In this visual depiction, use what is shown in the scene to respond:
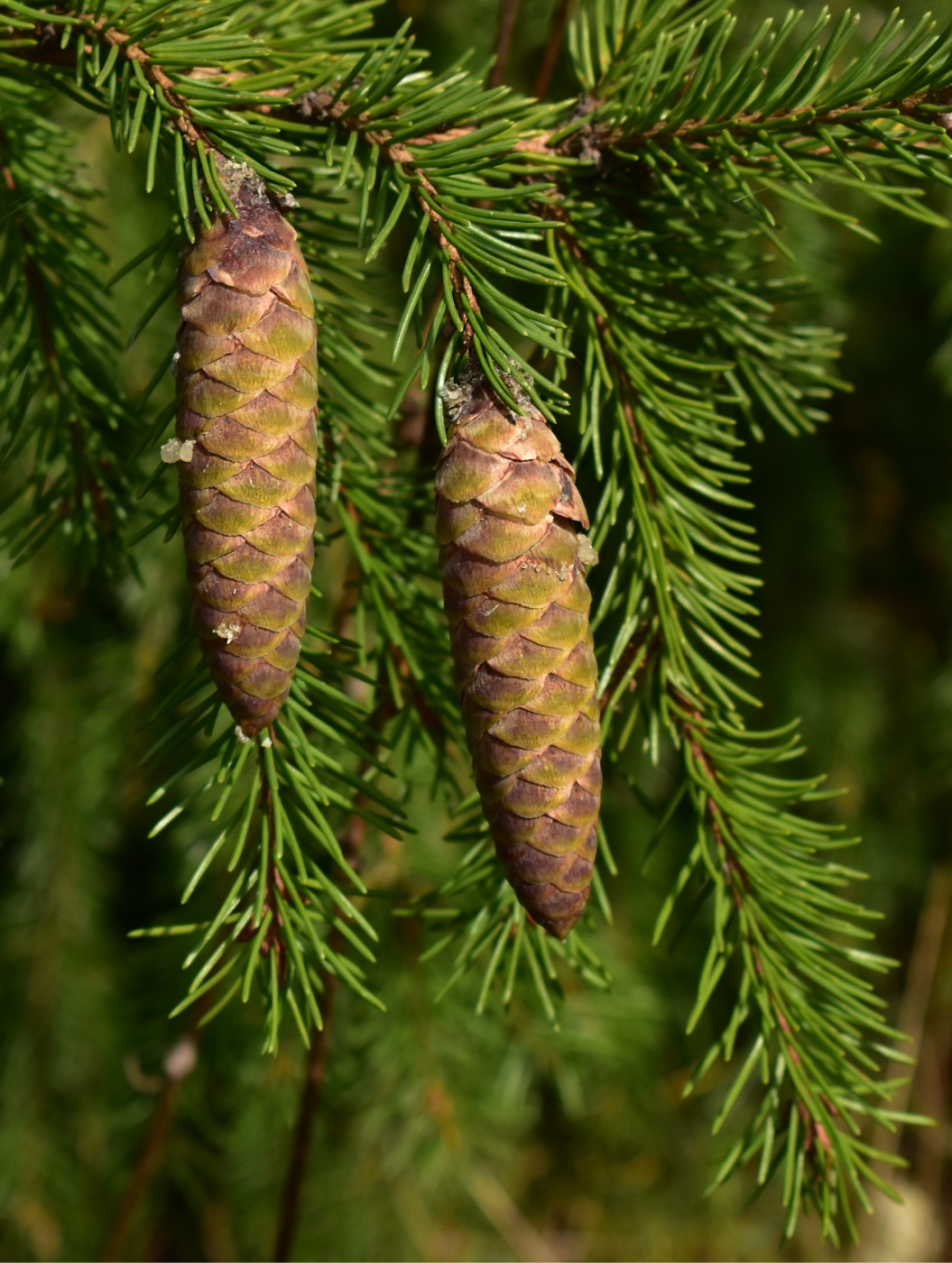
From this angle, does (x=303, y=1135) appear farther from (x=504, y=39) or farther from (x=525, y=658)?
(x=504, y=39)

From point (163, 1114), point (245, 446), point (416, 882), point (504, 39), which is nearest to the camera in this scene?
point (245, 446)

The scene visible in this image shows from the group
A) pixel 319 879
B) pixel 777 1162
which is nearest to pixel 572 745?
pixel 319 879

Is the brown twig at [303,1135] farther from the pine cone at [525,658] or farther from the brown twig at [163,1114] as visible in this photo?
the pine cone at [525,658]

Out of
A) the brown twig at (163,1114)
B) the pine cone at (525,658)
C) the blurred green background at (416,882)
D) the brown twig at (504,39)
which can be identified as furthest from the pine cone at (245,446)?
the blurred green background at (416,882)

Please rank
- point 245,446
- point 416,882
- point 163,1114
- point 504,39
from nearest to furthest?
point 245,446, point 504,39, point 163,1114, point 416,882

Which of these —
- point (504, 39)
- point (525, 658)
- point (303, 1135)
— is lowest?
point (303, 1135)

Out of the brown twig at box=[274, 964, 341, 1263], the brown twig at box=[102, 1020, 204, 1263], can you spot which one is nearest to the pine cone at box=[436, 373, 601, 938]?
the brown twig at box=[274, 964, 341, 1263]

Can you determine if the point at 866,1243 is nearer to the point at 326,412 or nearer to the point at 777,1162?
the point at 777,1162

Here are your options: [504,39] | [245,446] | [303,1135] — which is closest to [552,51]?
[504,39]

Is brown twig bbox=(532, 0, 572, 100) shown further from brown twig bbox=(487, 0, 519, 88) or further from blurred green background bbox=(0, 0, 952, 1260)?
blurred green background bbox=(0, 0, 952, 1260)
